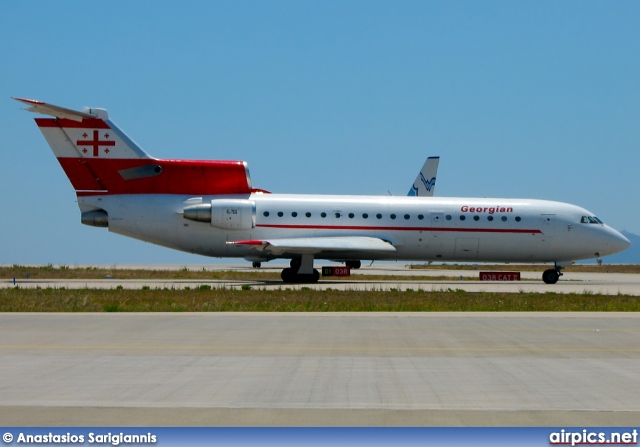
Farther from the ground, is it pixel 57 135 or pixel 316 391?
pixel 57 135

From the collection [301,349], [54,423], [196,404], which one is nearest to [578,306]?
[301,349]

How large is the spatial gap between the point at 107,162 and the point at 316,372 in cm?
2582

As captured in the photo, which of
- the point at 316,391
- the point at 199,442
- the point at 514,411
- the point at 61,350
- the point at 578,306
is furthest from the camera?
the point at 578,306

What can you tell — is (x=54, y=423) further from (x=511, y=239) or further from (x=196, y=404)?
(x=511, y=239)

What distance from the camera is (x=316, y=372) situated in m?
10.6

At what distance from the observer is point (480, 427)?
7367 mm

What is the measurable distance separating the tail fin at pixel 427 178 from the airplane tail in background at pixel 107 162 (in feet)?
94.1

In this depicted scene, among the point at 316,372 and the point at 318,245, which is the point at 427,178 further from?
the point at 316,372

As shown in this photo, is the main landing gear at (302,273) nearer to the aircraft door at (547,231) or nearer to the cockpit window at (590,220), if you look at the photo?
the aircraft door at (547,231)

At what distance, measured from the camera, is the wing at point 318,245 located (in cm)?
3322

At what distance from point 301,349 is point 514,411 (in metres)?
5.31

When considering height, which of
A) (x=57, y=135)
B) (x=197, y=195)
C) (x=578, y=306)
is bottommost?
(x=578, y=306)

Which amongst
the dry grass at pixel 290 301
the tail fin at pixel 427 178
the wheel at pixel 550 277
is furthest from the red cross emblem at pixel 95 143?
the tail fin at pixel 427 178

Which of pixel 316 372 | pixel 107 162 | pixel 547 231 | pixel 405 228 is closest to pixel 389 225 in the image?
pixel 405 228
